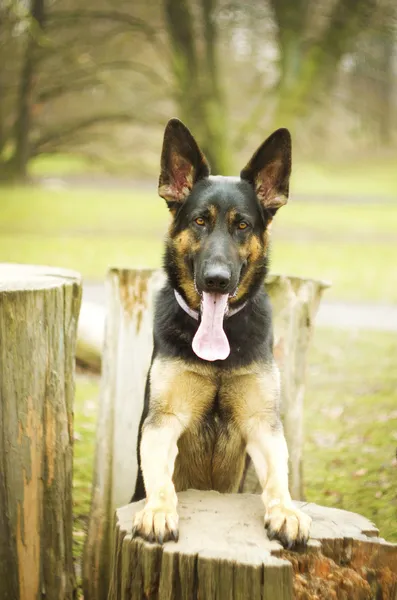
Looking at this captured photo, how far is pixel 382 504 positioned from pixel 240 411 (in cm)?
Result: 223

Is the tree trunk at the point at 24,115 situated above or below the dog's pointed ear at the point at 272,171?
above

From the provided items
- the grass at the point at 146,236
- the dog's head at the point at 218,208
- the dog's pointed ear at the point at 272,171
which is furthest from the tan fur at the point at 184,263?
the grass at the point at 146,236

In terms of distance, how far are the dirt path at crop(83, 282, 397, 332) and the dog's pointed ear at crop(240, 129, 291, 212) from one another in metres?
7.73

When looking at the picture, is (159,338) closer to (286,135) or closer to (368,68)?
(286,135)

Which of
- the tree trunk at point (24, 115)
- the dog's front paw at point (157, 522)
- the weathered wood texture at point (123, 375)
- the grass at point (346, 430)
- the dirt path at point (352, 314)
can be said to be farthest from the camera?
the tree trunk at point (24, 115)

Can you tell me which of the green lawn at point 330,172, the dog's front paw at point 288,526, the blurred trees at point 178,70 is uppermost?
the blurred trees at point 178,70

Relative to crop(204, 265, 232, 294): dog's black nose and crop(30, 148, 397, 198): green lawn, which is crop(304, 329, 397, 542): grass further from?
crop(30, 148, 397, 198): green lawn

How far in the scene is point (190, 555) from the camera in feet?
8.63

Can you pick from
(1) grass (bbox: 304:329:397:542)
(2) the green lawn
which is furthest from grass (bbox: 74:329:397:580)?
(2) the green lawn

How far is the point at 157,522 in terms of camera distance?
2748 millimetres

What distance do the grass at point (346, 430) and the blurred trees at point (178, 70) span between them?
5.43 meters

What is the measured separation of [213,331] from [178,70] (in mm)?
11953

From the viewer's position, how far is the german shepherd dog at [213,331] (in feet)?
10.8

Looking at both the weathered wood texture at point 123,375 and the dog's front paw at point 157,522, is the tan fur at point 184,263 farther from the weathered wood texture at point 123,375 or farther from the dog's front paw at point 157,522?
the dog's front paw at point 157,522
